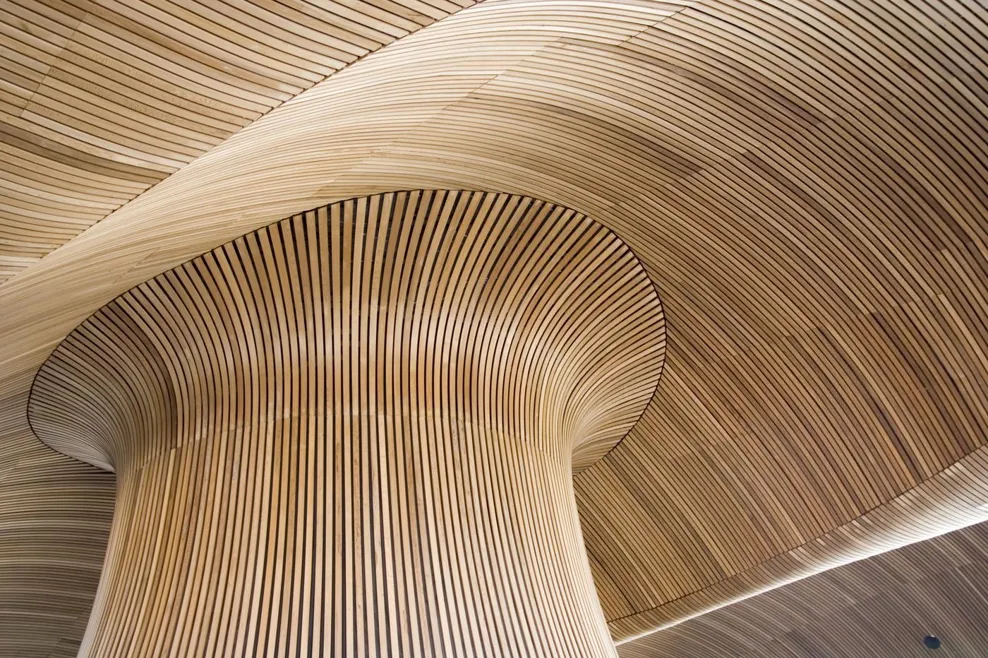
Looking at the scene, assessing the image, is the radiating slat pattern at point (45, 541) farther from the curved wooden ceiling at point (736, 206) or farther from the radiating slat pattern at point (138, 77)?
the radiating slat pattern at point (138, 77)

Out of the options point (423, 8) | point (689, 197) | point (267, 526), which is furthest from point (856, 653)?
point (423, 8)

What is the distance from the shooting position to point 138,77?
3.94m

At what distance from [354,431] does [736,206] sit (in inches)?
146

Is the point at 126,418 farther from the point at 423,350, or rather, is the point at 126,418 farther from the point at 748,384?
the point at 748,384

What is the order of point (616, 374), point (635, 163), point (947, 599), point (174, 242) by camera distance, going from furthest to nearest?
point (947, 599) → point (616, 374) → point (635, 163) → point (174, 242)

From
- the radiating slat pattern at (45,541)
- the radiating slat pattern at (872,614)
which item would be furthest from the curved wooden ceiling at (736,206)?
the radiating slat pattern at (872,614)

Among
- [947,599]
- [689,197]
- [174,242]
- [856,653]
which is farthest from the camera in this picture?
[856,653]

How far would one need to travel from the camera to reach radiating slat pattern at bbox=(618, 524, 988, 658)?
14.0 metres

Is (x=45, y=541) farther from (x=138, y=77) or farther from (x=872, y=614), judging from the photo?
(x=872, y=614)

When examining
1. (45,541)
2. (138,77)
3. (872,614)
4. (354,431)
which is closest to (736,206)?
(354,431)

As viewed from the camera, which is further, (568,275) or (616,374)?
(616,374)

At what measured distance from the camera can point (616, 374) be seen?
9.37 m

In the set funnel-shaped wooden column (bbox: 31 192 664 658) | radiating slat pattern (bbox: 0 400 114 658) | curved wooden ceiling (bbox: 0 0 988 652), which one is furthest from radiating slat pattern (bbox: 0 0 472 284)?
radiating slat pattern (bbox: 0 400 114 658)

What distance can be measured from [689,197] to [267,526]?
4.29 meters
